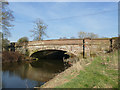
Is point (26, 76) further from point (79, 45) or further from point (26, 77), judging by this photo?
point (79, 45)

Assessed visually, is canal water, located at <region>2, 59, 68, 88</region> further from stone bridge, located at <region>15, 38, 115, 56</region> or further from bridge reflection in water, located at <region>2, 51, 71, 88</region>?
stone bridge, located at <region>15, 38, 115, 56</region>

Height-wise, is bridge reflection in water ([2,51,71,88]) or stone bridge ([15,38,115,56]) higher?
stone bridge ([15,38,115,56])

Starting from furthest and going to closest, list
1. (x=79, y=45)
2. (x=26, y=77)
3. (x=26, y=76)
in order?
1. (x=79, y=45)
2. (x=26, y=76)
3. (x=26, y=77)

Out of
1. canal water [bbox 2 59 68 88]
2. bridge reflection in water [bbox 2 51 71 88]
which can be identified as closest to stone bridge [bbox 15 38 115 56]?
bridge reflection in water [bbox 2 51 71 88]

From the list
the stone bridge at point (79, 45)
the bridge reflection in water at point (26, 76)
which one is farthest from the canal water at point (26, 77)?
the stone bridge at point (79, 45)

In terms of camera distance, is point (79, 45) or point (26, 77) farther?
point (79, 45)

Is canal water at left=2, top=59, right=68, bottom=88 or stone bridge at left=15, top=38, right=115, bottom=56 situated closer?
canal water at left=2, top=59, right=68, bottom=88

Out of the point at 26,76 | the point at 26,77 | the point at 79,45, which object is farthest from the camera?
the point at 79,45

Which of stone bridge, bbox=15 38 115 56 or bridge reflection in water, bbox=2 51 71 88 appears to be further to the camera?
stone bridge, bbox=15 38 115 56

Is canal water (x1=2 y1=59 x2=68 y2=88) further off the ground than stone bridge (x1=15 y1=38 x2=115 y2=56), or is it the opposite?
stone bridge (x1=15 y1=38 x2=115 y2=56)

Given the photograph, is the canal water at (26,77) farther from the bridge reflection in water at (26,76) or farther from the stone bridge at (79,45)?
the stone bridge at (79,45)

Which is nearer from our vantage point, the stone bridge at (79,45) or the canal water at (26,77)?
the canal water at (26,77)

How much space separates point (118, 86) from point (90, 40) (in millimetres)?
7618

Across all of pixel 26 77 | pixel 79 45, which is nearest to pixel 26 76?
Answer: pixel 26 77
